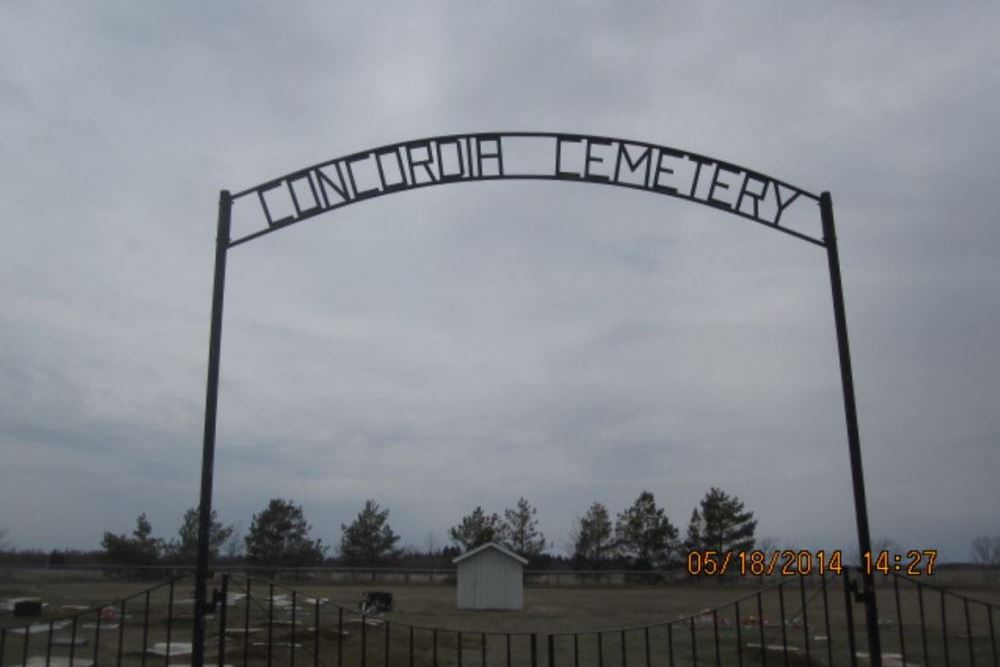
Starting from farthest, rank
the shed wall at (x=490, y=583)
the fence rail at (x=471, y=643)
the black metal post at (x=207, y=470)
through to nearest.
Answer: the shed wall at (x=490, y=583)
the fence rail at (x=471, y=643)
the black metal post at (x=207, y=470)

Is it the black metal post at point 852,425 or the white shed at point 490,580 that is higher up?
the black metal post at point 852,425

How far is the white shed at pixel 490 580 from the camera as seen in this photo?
1160 inches

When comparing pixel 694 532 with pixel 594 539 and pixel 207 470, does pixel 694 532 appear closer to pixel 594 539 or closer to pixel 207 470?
pixel 594 539

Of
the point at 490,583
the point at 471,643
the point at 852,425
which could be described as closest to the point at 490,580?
the point at 490,583

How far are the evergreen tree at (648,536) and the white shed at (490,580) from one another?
1865 centimetres

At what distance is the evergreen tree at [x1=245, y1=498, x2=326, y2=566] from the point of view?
151ft

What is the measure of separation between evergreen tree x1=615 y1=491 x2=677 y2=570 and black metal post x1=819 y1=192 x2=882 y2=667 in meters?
42.9

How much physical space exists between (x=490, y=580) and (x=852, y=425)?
82.9 feet

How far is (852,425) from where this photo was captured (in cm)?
599

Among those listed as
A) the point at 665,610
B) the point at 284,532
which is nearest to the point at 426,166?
the point at 665,610

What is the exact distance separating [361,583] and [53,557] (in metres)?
13.5

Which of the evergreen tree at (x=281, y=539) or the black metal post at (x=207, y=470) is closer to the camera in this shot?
the black metal post at (x=207, y=470)

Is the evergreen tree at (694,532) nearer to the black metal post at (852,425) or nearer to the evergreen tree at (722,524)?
the evergreen tree at (722,524)

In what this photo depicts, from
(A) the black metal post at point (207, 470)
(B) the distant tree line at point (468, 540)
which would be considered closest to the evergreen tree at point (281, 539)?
(B) the distant tree line at point (468, 540)
